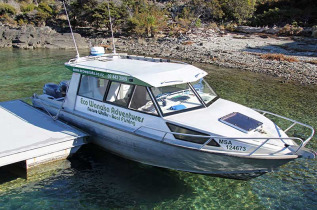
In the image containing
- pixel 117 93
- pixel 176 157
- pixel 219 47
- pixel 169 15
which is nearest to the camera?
pixel 176 157

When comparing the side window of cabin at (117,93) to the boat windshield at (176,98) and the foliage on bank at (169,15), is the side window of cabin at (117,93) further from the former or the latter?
the foliage on bank at (169,15)

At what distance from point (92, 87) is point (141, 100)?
1.95m

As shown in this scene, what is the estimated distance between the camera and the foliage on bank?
43969 mm

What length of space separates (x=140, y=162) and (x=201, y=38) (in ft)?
106

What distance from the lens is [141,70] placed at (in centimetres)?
850

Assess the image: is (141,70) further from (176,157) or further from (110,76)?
(176,157)

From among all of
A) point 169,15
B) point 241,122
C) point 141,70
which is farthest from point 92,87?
point 169,15

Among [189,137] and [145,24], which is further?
[145,24]

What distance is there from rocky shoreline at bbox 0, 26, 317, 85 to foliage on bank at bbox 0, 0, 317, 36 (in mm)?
3523

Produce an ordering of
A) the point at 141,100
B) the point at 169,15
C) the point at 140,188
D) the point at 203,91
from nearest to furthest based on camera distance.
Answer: the point at 140,188 < the point at 141,100 < the point at 203,91 < the point at 169,15

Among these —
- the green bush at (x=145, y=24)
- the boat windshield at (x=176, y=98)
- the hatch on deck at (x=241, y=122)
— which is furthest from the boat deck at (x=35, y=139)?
the green bush at (x=145, y=24)

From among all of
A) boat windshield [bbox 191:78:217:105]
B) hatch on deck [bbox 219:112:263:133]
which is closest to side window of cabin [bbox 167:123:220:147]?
hatch on deck [bbox 219:112:263:133]

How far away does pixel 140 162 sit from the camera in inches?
327

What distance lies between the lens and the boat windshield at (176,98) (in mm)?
7831
